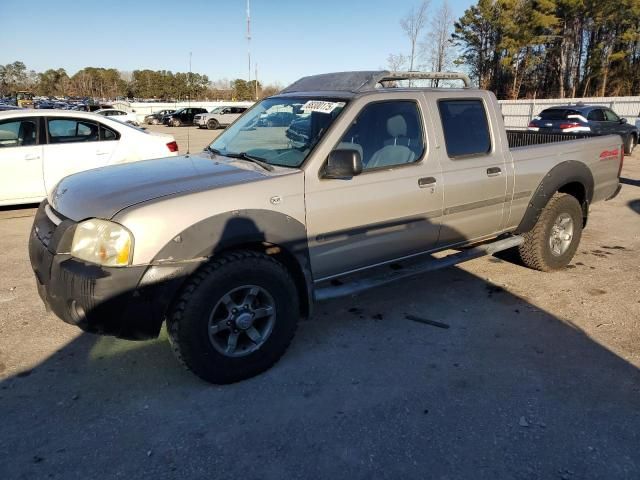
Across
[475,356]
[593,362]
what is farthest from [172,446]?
[593,362]

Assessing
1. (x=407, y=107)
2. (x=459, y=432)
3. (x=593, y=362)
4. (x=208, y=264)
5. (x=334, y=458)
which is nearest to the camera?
(x=334, y=458)

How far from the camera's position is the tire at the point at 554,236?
4914 mm

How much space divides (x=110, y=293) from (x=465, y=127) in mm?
3068

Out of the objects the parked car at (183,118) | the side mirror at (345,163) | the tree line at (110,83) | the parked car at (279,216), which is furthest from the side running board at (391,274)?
the tree line at (110,83)

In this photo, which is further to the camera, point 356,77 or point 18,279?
point 18,279

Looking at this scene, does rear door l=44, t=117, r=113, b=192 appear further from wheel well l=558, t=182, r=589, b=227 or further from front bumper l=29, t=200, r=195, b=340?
wheel well l=558, t=182, r=589, b=227

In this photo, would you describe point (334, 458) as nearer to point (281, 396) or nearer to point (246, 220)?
point (281, 396)

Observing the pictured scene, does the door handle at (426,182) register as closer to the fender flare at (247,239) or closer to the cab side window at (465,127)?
the cab side window at (465,127)

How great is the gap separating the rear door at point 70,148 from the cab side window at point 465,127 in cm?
562

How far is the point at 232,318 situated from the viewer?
3.06 metres

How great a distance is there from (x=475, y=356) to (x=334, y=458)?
146 centimetres

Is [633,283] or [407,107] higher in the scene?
[407,107]

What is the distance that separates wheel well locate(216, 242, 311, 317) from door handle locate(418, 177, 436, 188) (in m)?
1.19

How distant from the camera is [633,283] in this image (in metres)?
4.84
